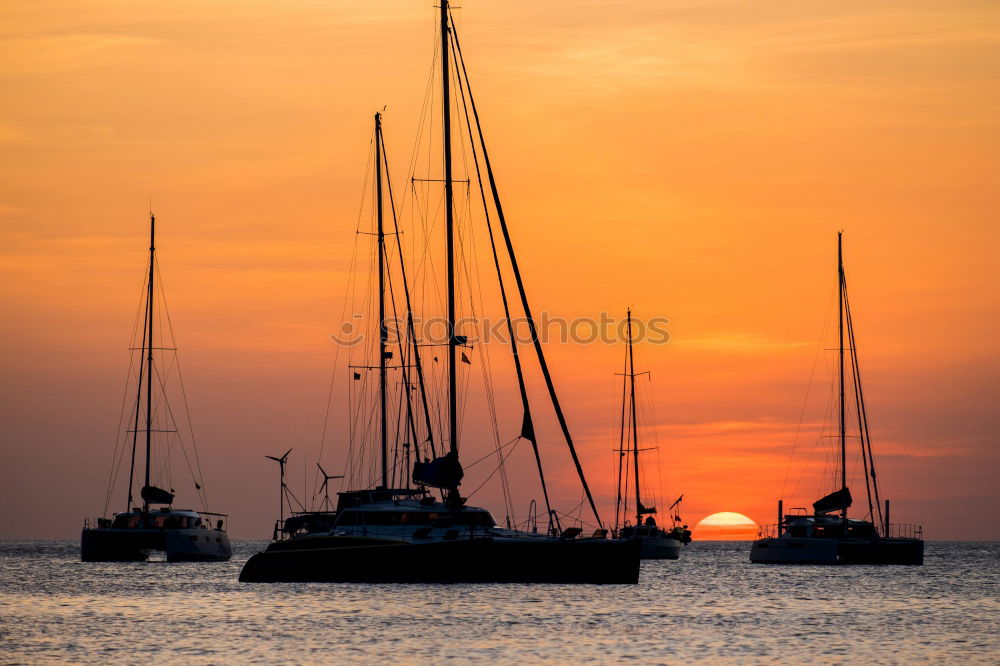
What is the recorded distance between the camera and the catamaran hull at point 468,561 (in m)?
51.9

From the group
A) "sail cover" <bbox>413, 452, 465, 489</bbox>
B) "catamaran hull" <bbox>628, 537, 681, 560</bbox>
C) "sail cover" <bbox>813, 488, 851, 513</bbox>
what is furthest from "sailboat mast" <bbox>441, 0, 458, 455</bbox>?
"catamaran hull" <bbox>628, 537, 681, 560</bbox>

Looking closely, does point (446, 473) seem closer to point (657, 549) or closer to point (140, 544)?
point (140, 544)

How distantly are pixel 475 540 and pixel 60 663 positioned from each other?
16753mm

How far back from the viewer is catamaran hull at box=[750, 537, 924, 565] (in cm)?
9688

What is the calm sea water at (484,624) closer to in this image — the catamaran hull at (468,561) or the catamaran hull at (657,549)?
the catamaran hull at (468,561)

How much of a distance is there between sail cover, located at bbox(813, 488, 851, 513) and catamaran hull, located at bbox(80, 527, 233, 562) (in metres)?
41.0

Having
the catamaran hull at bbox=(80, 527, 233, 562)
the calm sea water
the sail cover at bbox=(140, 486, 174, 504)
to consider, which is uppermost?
the sail cover at bbox=(140, 486, 174, 504)

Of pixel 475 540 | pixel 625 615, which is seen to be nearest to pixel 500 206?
pixel 475 540

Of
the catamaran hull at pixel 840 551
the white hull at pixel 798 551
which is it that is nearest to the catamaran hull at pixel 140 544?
the white hull at pixel 798 551

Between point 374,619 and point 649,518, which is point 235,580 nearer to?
point 374,619

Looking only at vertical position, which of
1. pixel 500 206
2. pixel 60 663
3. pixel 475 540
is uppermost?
pixel 500 206

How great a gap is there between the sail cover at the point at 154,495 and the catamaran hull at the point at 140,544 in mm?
2004

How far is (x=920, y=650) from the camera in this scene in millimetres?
44719

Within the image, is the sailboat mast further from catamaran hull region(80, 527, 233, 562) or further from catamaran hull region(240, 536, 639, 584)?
catamaran hull region(80, 527, 233, 562)
